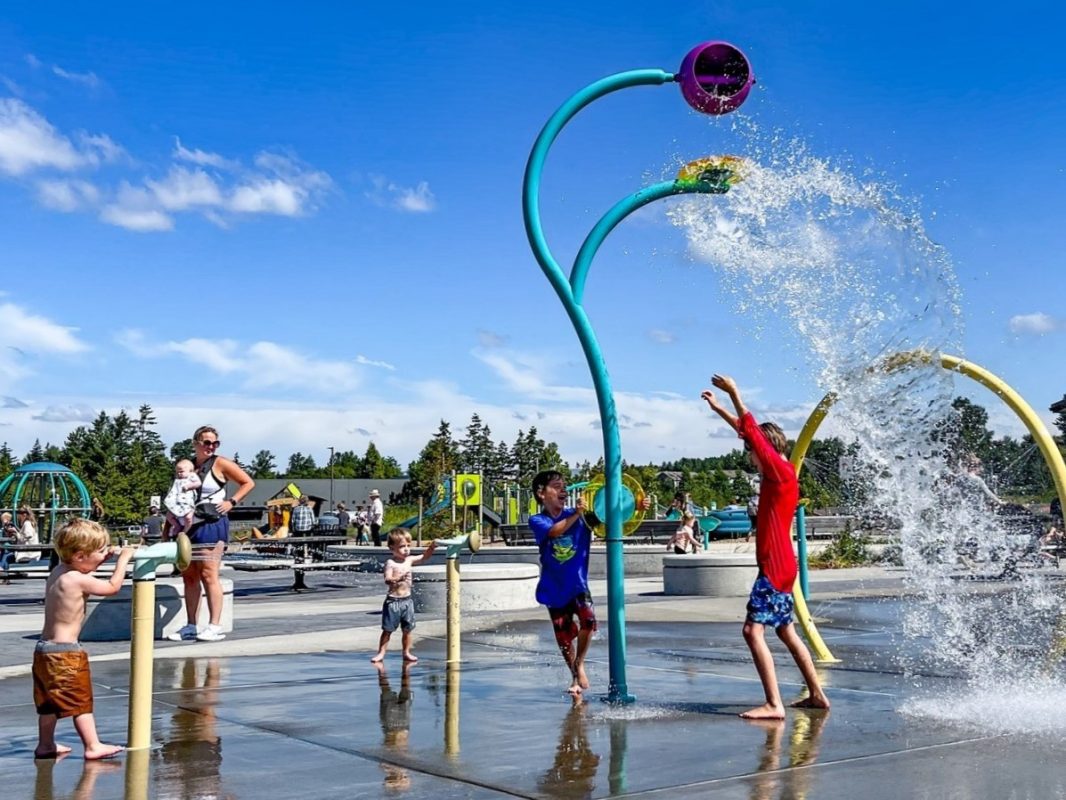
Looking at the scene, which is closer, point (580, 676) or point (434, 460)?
point (580, 676)

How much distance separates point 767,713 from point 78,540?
3669 mm

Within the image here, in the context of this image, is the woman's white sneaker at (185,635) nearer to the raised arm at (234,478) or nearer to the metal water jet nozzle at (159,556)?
the raised arm at (234,478)

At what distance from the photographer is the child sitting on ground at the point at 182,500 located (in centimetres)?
960

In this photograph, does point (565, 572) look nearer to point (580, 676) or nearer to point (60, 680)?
point (580, 676)

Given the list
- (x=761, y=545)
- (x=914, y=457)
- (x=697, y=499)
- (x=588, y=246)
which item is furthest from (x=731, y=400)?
(x=697, y=499)

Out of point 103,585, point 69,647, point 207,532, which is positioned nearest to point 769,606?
point 103,585

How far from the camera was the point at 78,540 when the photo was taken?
18.1 ft

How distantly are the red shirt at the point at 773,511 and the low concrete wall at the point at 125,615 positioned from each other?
239 inches

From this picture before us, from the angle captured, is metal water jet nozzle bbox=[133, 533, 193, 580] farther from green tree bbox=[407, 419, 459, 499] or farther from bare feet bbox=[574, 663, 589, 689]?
green tree bbox=[407, 419, 459, 499]

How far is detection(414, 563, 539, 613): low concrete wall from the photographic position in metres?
13.5

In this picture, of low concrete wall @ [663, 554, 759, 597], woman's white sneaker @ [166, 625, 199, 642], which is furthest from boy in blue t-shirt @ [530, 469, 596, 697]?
low concrete wall @ [663, 554, 759, 597]

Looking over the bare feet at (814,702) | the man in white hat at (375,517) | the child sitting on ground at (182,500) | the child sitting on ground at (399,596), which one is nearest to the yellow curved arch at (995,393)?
the bare feet at (814,702)

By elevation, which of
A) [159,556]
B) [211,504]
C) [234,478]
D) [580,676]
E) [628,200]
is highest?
[628,200]

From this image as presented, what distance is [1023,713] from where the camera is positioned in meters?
6.34
